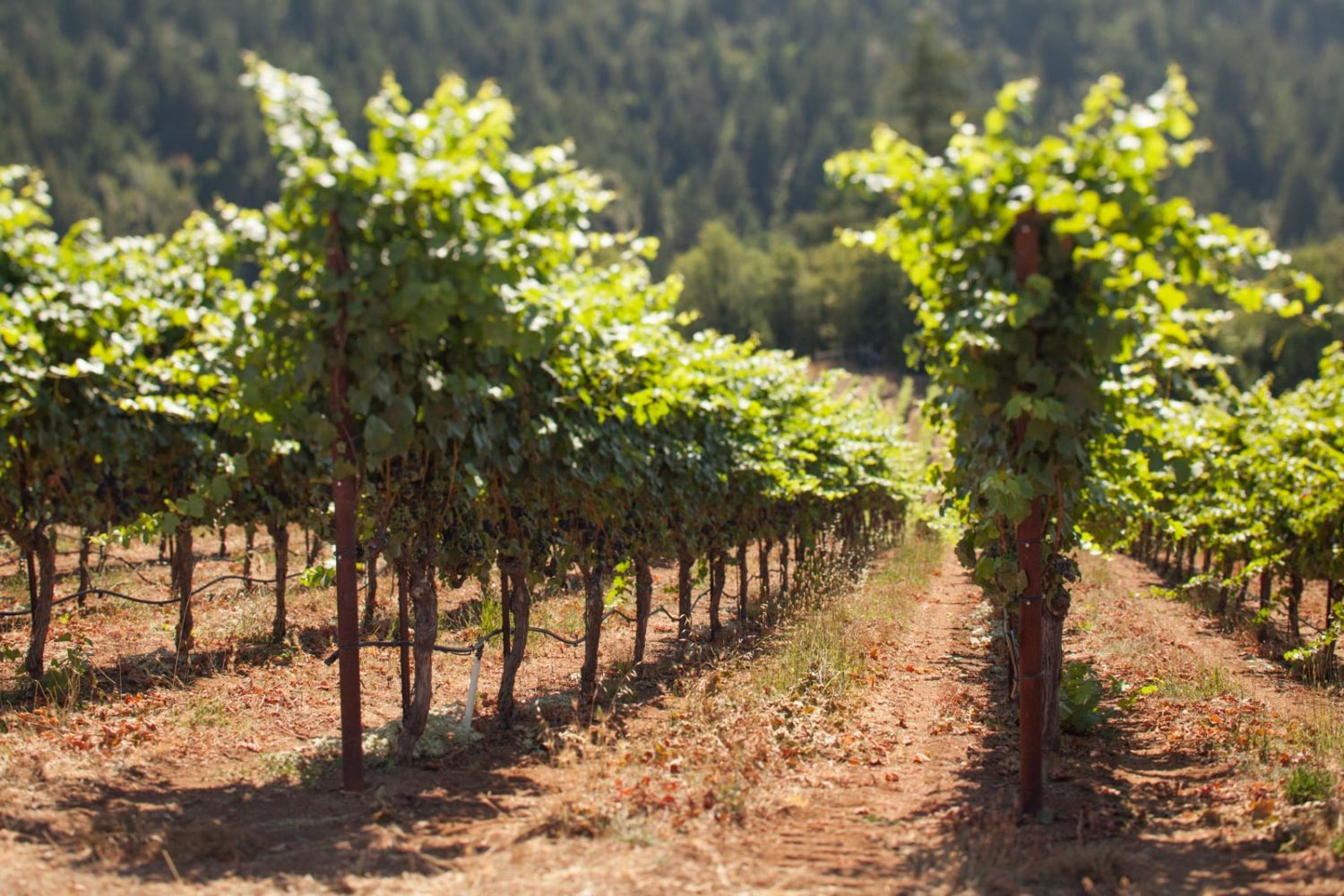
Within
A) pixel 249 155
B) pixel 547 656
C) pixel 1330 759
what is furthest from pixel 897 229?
pixel 249 155

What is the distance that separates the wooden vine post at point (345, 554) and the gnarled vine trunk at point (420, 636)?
2.10 feet

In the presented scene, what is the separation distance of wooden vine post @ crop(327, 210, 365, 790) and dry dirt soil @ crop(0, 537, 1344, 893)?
319 millimetres

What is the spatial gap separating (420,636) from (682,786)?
192cm

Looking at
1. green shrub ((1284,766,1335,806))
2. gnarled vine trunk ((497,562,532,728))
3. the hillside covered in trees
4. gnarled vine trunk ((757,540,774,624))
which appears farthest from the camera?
the hillside covered in trees

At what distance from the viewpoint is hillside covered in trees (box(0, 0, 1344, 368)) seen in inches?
3410

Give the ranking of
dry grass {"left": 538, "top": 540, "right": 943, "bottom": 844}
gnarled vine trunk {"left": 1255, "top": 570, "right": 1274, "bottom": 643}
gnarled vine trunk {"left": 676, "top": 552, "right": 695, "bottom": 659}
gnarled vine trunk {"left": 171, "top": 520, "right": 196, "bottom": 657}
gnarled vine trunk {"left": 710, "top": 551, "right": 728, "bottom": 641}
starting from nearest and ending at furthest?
1. dry grass {"left": 538, "top": 540, "right": 943, "bottom": 844}
2. gnarled vine trunk {"left": 171, "top": 520, "right": 196, "bottom": 657}
3. gnarled vine trunk {"left": 676, "top": 552, "right": 695, "bottom": 659}
4. gnarled vine trunk {"left": 710, "top": 551, "right": 728, "bottom": 641}
5. gnarled vine trunk {"left": 1255, "top": 570, "right": 1274, "bottom": 643}

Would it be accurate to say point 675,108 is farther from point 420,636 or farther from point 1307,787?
point 1307,787

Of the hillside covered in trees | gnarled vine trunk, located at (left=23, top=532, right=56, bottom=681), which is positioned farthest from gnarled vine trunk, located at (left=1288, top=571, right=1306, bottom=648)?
the hillside covered in trees

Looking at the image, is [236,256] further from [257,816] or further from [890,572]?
[890,572]

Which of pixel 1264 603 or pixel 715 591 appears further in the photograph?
pixel 1264 603

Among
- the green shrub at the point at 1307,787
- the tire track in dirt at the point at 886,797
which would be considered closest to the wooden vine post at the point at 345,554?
the tire track in dirt at the point at 886,797

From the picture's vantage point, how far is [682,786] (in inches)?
248

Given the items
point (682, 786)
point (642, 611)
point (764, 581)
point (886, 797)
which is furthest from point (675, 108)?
point (682, 786)

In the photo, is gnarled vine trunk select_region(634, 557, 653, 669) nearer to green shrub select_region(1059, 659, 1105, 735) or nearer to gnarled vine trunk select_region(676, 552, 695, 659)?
gnarled vine trunk select_region(676, 552, 695, 659)
